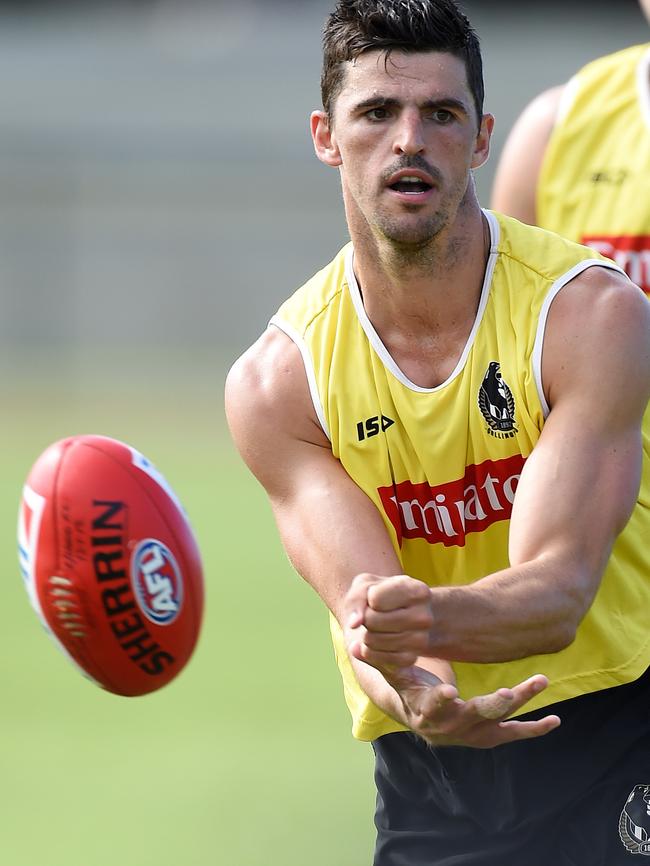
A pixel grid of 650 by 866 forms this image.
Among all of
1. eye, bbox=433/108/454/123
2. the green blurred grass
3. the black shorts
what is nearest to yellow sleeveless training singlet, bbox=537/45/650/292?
eye, bbox=433/108/454/123

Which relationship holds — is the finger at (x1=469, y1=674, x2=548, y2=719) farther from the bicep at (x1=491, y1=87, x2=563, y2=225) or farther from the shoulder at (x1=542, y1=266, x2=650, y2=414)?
the bicep at (x1=491, y1=87, x2=563, y2=225)

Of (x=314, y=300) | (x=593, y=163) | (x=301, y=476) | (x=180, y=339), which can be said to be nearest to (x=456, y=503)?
(x=301, y=476)

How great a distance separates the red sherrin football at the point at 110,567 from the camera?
11.8 feet

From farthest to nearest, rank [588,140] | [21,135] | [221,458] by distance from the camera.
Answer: [21,135] < [221,458] < [588,140]

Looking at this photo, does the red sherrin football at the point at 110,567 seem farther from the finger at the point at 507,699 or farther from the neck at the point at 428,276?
the finger at the point at 507,699

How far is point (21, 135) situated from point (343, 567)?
63.1 ft

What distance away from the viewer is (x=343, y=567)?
347 centimetres

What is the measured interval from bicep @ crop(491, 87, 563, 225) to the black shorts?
1.71 metres

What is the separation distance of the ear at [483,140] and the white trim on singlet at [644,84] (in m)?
1.23

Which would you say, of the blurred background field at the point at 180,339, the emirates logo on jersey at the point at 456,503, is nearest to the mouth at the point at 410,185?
the emirates logo on jersey at the point at 456,503

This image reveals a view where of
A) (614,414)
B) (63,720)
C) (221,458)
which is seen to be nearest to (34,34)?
(221,458)

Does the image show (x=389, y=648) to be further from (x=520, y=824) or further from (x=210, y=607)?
(x=210, y=607)

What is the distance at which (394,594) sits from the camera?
288 cm

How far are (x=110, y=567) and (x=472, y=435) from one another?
88 centimetres
